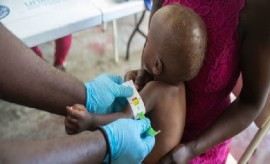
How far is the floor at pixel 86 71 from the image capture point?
1.96 meters

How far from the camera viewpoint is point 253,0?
2.80 ft

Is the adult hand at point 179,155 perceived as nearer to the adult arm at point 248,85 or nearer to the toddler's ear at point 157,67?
the adult arm at point 248,85

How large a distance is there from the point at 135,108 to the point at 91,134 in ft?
0.85

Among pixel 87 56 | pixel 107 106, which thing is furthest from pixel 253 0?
pixel 87 56

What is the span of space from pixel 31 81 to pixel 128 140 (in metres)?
0.35

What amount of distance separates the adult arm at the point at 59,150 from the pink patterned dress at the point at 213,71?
0.40m

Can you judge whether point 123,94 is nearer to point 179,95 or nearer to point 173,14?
point 179,95

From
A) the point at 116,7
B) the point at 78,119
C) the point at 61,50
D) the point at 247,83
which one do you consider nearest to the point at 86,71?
the point at 61,50

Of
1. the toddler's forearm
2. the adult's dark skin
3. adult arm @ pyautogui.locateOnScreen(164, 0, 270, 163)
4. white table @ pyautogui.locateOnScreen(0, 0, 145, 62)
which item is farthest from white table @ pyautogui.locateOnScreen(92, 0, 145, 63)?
adult arm @ pyautogui.locateOnScreen(164, 0, 270, 163)

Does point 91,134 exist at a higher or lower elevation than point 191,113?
higher

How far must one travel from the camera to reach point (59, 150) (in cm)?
69

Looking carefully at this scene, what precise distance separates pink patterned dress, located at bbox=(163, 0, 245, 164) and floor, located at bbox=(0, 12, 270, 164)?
2.77 feet

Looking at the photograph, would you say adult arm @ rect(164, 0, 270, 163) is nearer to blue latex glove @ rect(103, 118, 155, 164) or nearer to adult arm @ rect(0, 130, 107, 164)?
blue latex glove @ rect(103, 118, 155, 164)

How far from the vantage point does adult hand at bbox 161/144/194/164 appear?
3.23ft
